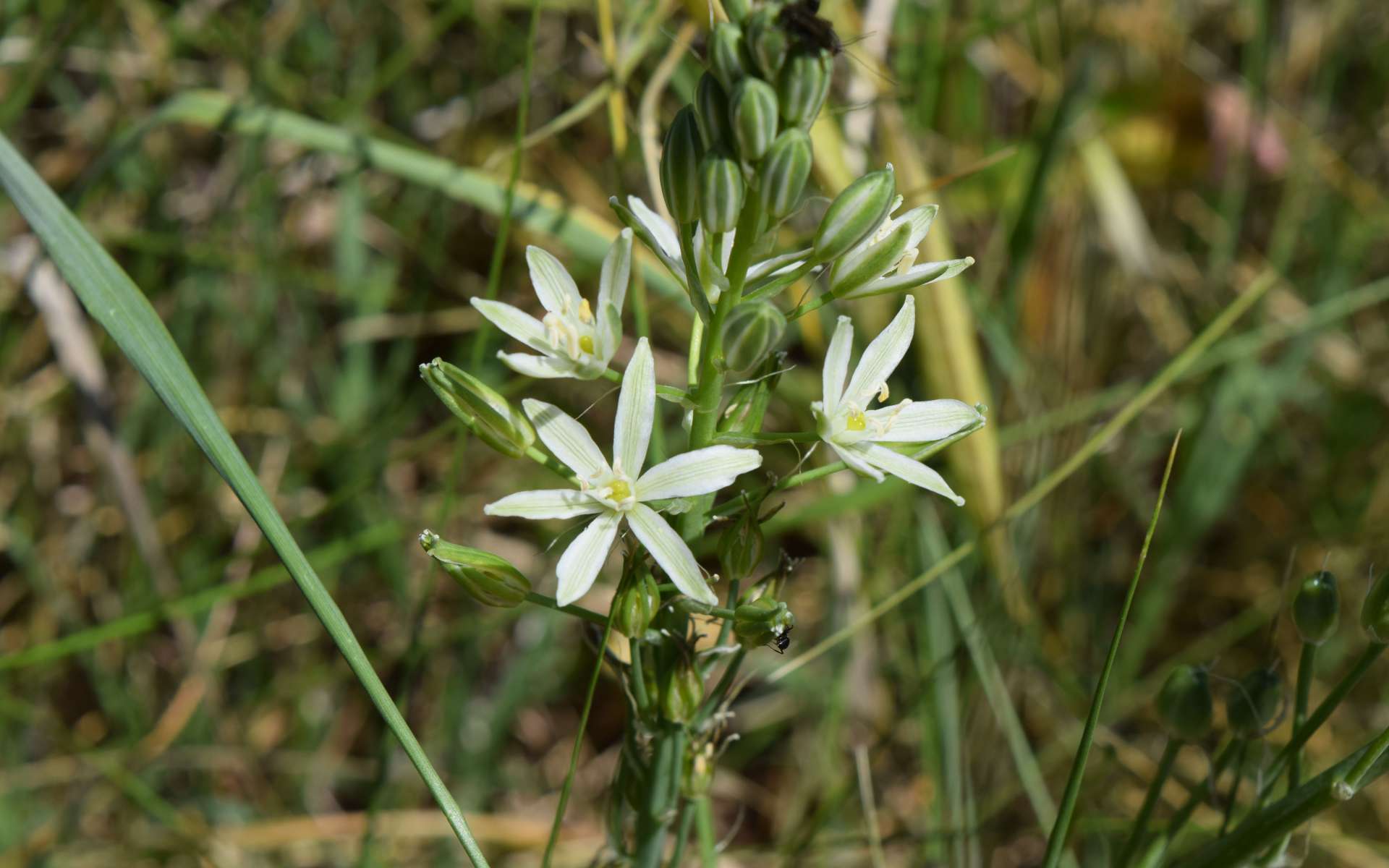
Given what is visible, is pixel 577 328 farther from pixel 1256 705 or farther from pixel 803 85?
pixel 1256 705

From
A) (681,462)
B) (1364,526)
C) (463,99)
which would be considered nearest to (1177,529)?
(1364,526)

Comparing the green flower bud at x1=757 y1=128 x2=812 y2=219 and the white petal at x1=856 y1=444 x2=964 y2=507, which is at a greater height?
the green flower bud at x1=757 y1=128 x2=812 y2=219

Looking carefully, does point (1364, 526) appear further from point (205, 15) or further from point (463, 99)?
point (205, 15)

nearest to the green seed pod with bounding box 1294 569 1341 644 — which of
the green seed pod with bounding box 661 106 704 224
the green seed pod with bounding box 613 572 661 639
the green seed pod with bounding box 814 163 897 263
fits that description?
the green seed pod with bounding box 814 163 897 263

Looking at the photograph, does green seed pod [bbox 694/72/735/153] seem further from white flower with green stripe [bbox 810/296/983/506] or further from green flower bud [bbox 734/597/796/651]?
green flower bud [bbox 734/597/796/651]

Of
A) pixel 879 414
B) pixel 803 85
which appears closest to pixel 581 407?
pixel 879 414

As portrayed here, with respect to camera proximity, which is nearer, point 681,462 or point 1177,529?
point 681,462

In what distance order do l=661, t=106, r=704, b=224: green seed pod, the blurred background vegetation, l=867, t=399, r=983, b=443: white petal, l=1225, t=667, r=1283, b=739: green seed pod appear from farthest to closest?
the blurred background vegetation → l=1225, t=667, r=1283, b=739: green seed pod → l=867, t=399, r=983, b=443: white petal → l=661, t=106, r=704, b=224: green seed pod
